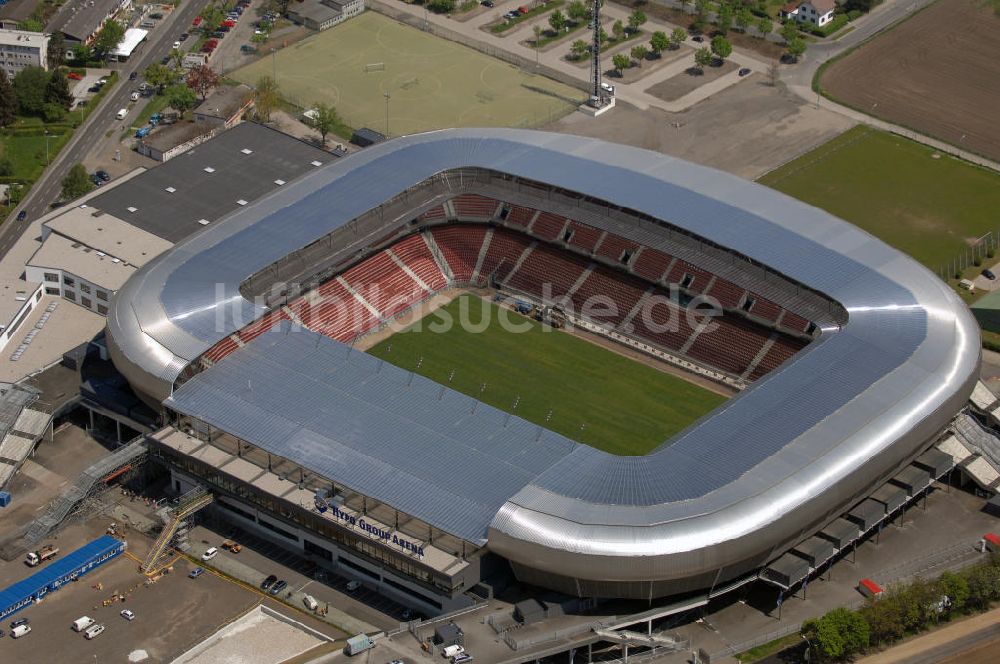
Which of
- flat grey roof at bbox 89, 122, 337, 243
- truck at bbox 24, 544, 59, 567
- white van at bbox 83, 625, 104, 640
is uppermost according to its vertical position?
flat grey roof at bbox 89, 122, 337, 243

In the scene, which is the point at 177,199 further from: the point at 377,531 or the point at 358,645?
the point at 358,645

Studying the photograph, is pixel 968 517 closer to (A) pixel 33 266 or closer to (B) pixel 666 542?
(B) pixel 666 542

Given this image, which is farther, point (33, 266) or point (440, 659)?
point (33, 266)

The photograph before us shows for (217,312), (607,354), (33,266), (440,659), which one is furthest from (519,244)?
(440,659)

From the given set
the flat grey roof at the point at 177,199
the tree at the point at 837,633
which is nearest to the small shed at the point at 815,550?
the tree at the point at 837,633

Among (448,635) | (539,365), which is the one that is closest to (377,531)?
(448,635)

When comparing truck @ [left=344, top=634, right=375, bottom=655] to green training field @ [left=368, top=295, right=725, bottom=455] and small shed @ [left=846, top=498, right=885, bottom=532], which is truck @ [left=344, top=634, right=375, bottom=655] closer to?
green training field @ [left=368, top=295, right=725, bottom=455]

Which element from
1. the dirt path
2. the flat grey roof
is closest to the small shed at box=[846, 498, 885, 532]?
the dirt path
